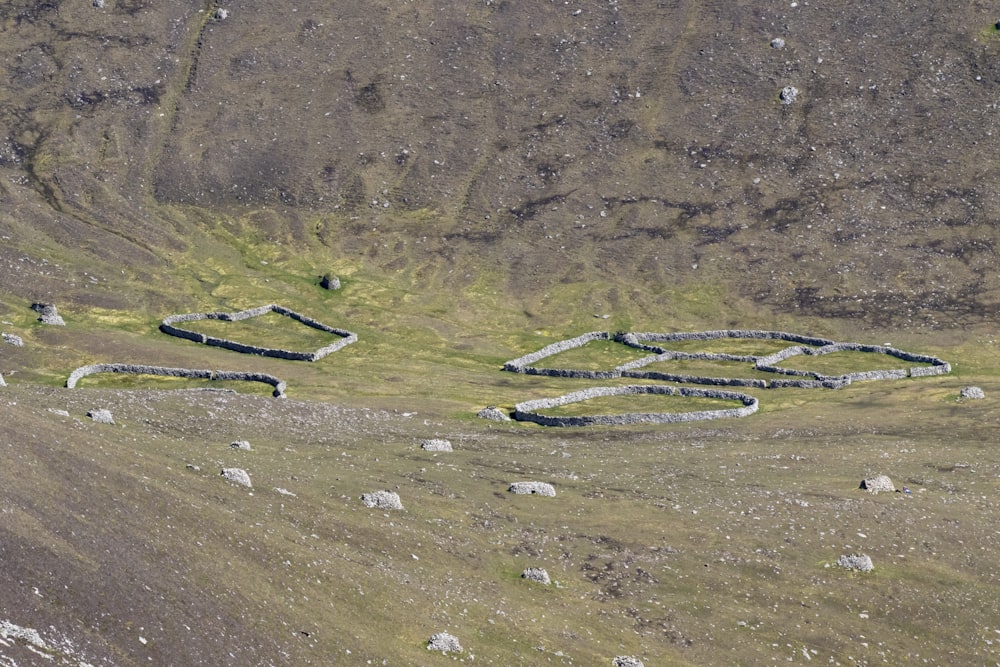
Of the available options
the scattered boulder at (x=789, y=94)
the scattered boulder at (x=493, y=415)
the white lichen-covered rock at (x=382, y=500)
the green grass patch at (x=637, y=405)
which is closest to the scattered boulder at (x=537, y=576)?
the white lichen-covered rock at (x=382, y=500)

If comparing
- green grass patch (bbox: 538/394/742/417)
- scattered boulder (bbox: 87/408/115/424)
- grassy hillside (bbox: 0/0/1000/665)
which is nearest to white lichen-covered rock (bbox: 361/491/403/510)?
grassy hillside (bbox: 0/0/1000/665)

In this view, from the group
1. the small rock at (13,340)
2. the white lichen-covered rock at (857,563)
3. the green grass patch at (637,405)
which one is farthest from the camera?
the small rock at (13,340)

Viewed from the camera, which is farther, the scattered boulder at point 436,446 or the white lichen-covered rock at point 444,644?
the scattered boulder at point 436,446

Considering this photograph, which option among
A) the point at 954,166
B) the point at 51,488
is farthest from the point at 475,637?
the point at 954,166

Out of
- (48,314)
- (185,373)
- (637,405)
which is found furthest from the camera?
(48,314)

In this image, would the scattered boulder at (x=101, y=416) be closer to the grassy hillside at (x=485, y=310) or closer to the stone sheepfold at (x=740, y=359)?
the grassy hillside at (x=485, y=310)

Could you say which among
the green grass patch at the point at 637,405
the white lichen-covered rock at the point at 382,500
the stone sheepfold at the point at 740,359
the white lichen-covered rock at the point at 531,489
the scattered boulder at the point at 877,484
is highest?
the white lichen-covered rock at the point at 382,500

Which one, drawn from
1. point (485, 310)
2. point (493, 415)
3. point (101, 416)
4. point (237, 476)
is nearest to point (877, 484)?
point (493, 415)

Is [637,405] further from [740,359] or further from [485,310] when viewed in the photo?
[485,310]
